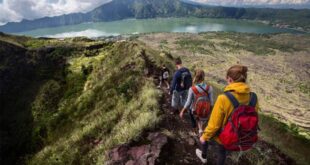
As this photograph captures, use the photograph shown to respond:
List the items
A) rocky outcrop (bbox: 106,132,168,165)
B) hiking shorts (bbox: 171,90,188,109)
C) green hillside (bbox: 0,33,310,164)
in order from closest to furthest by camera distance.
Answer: rocky outcrop (bbox: 106,132,168,165), green hillside (bbox: 0,33,310,164), hiking shorts (bbox: 171,90,188,109)

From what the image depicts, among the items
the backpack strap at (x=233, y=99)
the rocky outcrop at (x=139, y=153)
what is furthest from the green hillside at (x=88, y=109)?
the backpack strap at (x=233, y=99)

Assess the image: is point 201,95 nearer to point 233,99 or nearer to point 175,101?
point 233,99

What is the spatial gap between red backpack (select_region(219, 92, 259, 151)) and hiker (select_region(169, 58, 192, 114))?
434 cm

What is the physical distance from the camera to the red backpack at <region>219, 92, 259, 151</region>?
4.21 meters

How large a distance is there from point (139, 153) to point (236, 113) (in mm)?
3435

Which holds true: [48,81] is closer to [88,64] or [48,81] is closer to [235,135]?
[88,64]

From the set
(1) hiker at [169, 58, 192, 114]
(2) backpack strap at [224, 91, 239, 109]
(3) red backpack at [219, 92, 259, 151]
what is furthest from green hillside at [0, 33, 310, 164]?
(2) backpack strap at [224, 91, 239, 109]

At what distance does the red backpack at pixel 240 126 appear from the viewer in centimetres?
421

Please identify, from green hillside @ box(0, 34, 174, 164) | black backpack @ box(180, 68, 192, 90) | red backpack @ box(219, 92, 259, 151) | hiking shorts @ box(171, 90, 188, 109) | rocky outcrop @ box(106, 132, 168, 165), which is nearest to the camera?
red backpack @ box(219, 92, 259, 151)

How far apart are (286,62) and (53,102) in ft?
423

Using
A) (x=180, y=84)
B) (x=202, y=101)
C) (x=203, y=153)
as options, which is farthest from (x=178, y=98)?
(x=203, y=153)

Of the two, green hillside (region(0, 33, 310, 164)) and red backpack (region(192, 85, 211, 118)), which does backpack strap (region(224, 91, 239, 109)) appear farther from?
green hillside (region(0, 33, 310, 164))

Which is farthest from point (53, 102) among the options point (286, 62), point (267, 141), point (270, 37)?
point (270, 37)

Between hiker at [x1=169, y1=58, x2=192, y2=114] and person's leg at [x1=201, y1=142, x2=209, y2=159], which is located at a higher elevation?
hiker at [x1=169, y1=58, x2=192, y2=114]
